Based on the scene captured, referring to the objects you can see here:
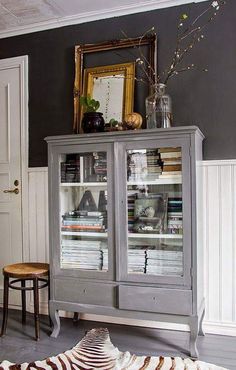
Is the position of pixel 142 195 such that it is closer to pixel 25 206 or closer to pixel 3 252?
pixel 25 206

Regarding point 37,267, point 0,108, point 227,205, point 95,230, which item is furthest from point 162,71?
point 37,267

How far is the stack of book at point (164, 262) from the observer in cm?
229

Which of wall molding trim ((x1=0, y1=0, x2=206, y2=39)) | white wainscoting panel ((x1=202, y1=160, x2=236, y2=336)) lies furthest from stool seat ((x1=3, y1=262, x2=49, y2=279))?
wall molding trim ((x1=0, y1=0, x2=206, y2=39))

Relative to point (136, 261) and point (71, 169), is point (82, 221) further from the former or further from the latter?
point (136, 261)

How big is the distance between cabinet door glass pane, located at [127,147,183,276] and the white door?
1180 mm

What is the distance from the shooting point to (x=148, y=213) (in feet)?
8.01

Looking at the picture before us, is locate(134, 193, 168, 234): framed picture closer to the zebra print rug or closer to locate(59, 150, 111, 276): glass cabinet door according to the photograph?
locate(59, 150, 111, 276): glass cabinet door

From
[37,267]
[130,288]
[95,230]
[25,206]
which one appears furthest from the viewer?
[25,206]

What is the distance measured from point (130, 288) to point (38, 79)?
1.90 m

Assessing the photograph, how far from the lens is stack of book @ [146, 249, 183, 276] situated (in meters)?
2.29

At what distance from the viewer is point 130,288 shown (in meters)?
2.35

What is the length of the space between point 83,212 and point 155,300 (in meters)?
0.79

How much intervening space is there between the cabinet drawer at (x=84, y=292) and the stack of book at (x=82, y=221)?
1.20 ft

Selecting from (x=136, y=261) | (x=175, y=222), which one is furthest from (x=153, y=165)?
(x=136, y=261)
